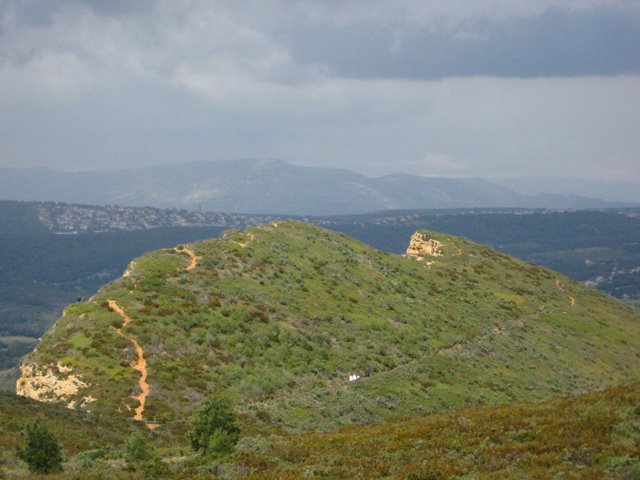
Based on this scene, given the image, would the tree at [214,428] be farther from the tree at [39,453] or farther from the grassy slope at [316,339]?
the grassy slope at [316,339]

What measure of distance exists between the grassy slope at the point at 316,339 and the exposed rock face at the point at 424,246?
22.1 m

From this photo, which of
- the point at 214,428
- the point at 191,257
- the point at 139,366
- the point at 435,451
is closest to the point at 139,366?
the point at 139,366

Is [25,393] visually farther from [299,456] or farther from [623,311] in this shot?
[623,311]

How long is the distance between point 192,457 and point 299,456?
4320 millimetres

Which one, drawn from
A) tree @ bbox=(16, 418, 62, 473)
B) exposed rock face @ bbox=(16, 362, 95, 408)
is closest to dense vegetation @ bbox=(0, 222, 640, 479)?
exposed rock face @ bbox=(16, 362, 95, 408)

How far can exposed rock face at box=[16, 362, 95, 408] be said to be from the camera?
37.0m

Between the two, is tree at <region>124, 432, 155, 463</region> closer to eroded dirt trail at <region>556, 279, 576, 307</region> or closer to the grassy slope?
the grassy slope

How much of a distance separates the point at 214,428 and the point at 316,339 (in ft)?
83.8

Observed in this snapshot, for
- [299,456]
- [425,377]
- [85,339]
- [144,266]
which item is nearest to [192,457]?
[299,456]

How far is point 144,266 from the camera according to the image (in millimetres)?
56719

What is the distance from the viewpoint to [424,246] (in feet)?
382

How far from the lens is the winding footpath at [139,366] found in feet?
117

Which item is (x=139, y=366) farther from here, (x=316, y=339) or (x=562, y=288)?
(x=562, y=288)

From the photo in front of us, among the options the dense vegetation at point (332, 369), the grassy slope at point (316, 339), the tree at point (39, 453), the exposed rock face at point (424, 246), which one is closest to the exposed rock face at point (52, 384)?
the dense vegetation at point (332, 369)
